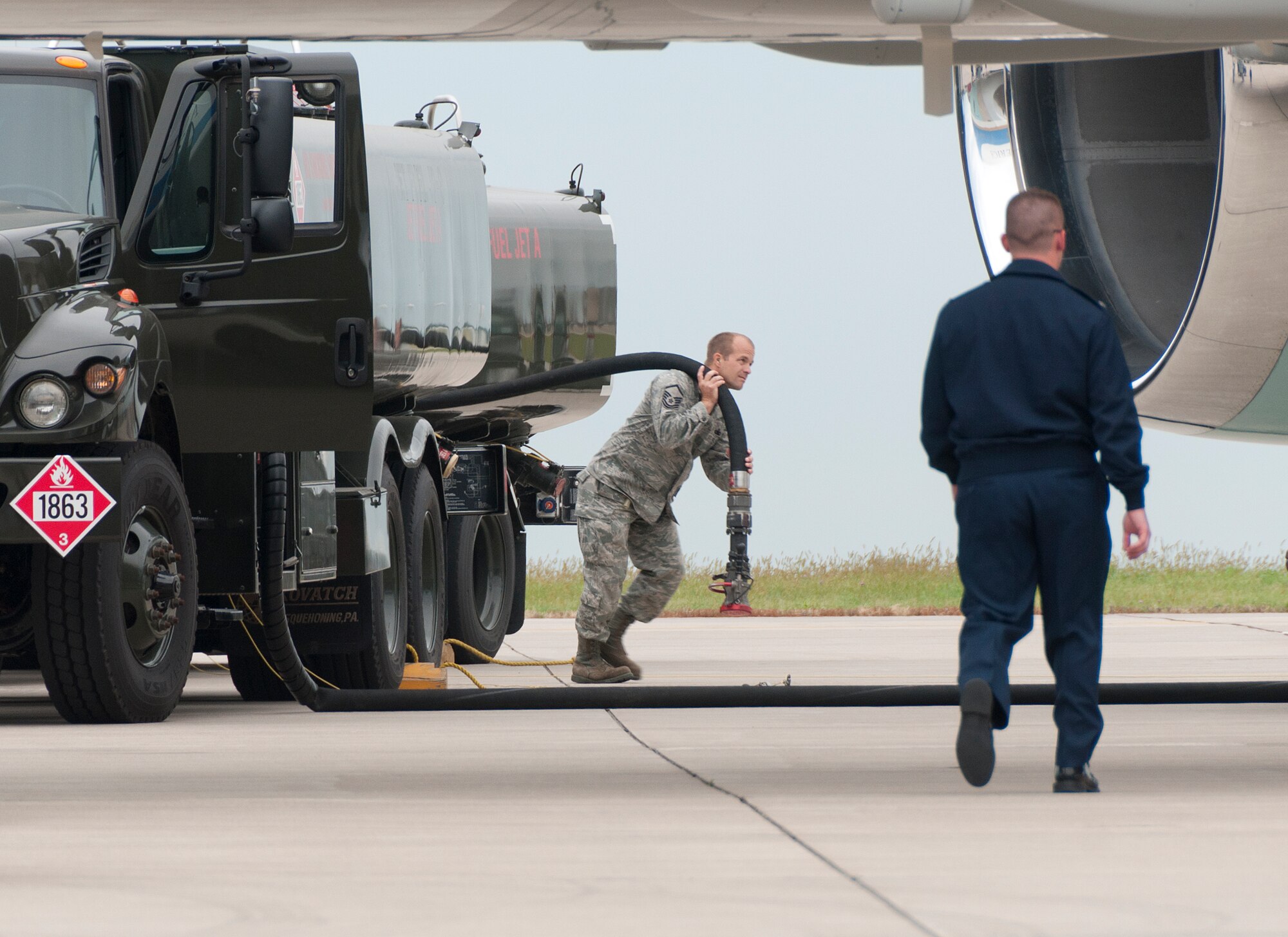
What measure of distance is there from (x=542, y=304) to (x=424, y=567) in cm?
327

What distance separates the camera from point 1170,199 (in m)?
10.6

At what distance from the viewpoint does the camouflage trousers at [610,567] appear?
10.8 meters

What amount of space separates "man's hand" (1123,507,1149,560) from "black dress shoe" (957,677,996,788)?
1.84 ft

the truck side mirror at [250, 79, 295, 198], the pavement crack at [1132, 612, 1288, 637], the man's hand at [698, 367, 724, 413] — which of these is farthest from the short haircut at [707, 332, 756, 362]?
the pavement crack at [1132, 612, 1288, 637]

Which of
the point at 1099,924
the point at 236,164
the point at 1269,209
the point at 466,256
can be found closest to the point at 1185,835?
the point at 1099,924

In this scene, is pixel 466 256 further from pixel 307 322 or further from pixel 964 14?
pixel 964 14

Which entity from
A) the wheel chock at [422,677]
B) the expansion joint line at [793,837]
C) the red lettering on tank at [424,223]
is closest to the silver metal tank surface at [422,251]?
the red lettering on tank at [424,223]

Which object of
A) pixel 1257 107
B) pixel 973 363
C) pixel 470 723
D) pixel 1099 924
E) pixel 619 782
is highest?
pixel 1257 107

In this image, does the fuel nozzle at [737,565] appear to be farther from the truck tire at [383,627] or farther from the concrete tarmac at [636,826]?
the concrete tarmac at [636,826]

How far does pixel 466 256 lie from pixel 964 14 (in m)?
6.91

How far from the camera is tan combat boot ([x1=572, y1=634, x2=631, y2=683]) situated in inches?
425

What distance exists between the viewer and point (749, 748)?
707cm

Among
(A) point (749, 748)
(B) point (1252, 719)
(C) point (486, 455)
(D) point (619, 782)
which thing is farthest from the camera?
(C) point (486, 455)

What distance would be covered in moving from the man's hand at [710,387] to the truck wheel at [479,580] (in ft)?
10.8
